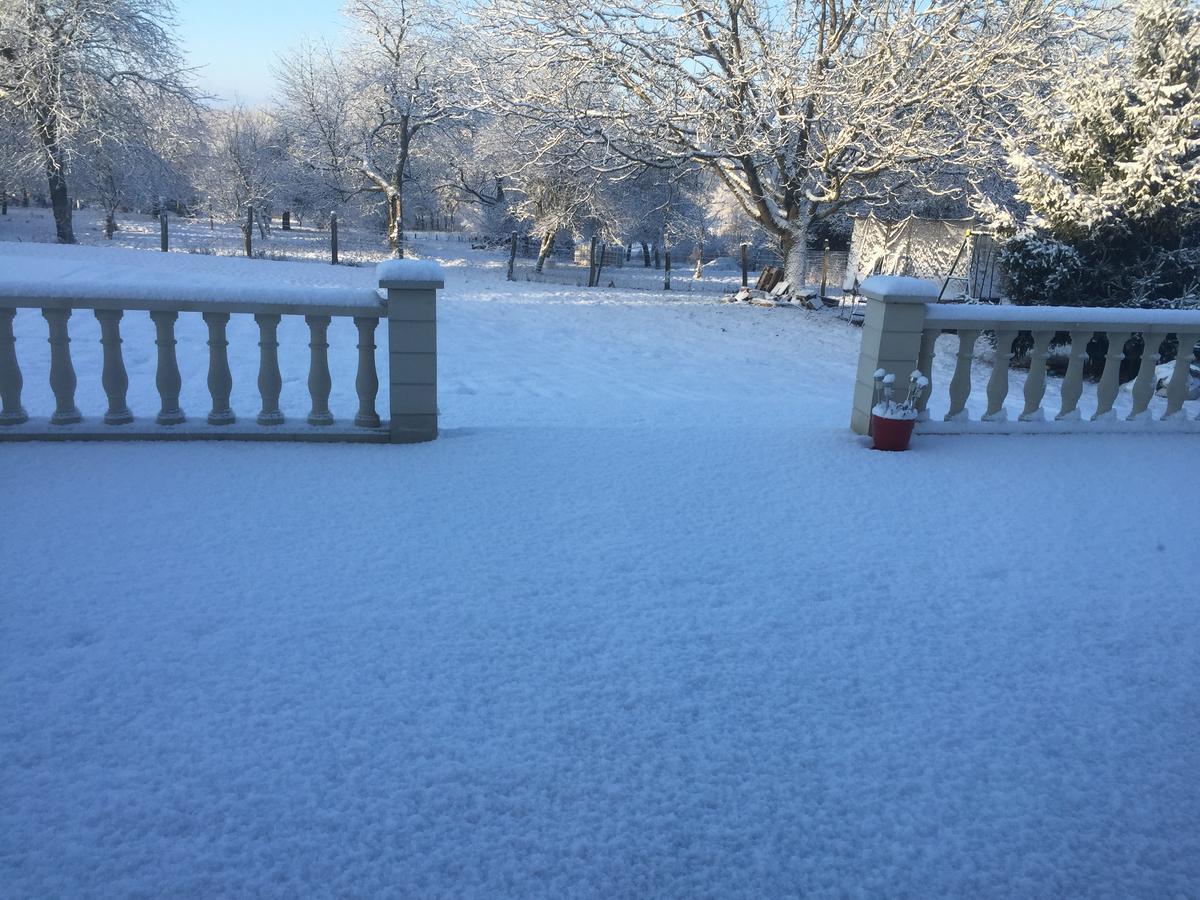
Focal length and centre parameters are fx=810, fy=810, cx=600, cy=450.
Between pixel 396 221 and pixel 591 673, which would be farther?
pixel 396 221

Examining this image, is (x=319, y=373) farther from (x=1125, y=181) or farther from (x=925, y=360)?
(x=1125, y=181)

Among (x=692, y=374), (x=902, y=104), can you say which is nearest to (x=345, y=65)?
(x=902, y=104)

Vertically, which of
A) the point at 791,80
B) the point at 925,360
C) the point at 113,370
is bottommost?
the point at 113,370

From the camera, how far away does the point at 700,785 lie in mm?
2113

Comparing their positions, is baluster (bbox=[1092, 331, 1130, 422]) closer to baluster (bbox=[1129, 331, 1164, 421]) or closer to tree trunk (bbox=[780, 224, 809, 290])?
baluster (bbox=[1129, 331, 1164, 421])

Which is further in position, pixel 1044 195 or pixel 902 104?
pixel 902 104

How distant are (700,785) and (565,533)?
175 cm

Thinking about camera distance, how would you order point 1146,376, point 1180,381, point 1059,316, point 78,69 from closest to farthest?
1. point 1059,316
2. point 1146,376
3. point 1180,381
4. point 78,69

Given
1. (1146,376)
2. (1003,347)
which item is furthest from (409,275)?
(1146,376)

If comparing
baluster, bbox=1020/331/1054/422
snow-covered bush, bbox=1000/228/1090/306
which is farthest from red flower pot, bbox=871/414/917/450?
snow-covered bush, bbox=1000/228/1090/306

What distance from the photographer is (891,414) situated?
5.21 metres

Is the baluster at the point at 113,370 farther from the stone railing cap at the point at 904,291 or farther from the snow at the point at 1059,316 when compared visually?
the snow at the point at 1059,316

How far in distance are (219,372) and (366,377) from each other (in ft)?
2.81

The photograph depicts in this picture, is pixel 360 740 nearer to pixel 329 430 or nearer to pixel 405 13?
pixel 329 430
